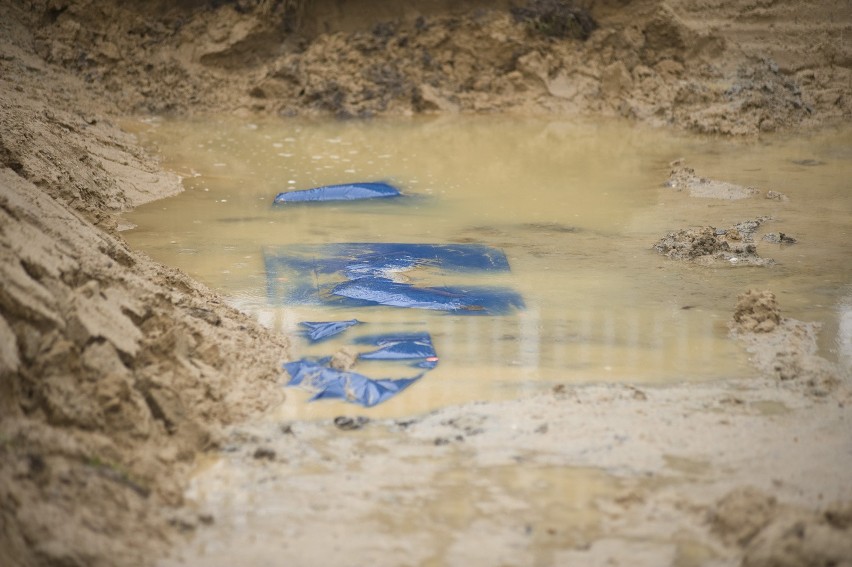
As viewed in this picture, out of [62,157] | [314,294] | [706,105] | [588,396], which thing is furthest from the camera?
[706,105]

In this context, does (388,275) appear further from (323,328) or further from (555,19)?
(555,19)

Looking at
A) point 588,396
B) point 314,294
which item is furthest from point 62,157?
point 588,396

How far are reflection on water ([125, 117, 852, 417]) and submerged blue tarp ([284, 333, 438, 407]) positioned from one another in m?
0.07

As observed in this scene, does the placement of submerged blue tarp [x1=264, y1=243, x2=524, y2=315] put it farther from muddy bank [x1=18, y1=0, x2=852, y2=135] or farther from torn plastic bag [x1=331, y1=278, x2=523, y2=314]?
muddy bank [x1=18, y1=0, x2=852, y2=135]

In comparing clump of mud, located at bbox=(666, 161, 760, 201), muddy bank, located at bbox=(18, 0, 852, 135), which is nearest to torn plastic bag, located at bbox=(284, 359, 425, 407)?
clump of mud, located at bbox=(666, 161, 760, 201)

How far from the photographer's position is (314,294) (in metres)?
5.34

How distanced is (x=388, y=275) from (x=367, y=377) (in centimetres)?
153

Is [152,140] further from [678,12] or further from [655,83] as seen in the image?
[678,12]

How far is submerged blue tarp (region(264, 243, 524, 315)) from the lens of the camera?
519 centimetres

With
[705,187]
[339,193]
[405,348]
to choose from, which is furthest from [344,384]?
[705,187]

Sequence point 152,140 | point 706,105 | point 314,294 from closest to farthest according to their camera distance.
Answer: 1. point 314,294
2. point 152,140
3. point 706,105

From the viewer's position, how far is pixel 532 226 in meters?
6.76

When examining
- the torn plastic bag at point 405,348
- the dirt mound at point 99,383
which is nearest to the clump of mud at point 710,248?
the torn plastic bag at point 405,348

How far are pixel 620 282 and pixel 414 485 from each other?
9.02ft
